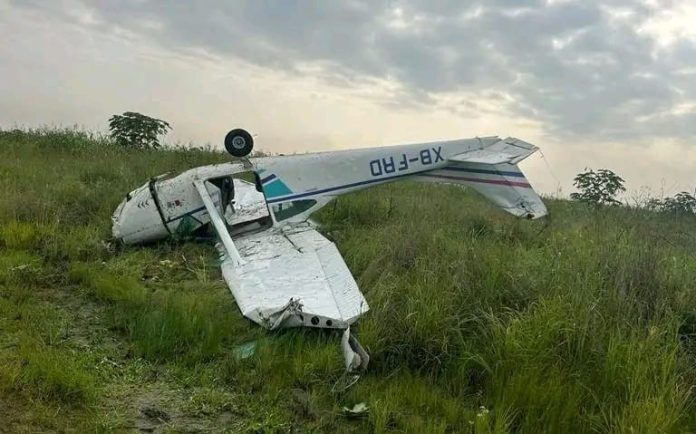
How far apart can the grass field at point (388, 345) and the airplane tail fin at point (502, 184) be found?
1823 millimetres

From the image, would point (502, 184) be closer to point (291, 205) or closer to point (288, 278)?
point (291, 205)

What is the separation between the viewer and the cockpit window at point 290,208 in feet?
23.8

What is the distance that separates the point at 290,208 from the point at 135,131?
9709 mm

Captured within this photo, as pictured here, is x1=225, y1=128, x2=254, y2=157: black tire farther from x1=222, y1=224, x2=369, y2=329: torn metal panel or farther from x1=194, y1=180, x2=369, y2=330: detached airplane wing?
x1=222, y1=224, x2=369, y2=329: torn metal panel

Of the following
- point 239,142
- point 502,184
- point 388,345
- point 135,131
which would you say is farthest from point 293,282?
point 135,131

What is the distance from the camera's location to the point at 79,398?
3.24 m

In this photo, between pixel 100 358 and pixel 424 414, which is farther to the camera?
pixel 100 358

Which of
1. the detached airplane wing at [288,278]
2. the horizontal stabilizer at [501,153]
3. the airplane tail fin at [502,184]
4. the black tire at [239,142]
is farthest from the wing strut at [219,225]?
the horizontal stabilizer at [501,153]

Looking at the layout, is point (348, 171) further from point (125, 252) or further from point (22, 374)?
point (22, 374)

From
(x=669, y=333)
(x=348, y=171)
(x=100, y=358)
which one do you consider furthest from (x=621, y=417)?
(x=348, y=171)

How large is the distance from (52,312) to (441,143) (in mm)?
5763

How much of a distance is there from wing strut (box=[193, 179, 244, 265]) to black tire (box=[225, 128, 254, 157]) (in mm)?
696

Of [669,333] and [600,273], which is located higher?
[600,273]

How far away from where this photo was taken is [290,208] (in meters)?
7.39
